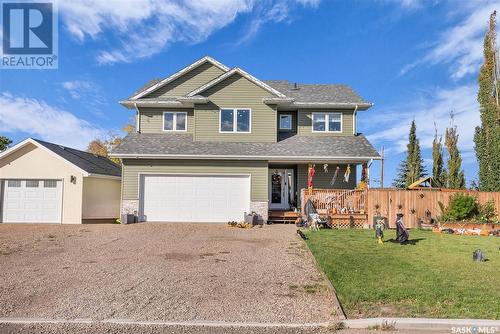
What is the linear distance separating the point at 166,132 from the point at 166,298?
45.5ft

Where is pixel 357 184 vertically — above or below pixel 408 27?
below

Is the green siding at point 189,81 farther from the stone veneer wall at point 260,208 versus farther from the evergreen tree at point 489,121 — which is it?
the evergreen tree at point 489,121

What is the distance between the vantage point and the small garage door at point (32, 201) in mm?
16500

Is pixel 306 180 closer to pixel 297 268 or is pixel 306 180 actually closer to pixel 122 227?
pixel 122 227

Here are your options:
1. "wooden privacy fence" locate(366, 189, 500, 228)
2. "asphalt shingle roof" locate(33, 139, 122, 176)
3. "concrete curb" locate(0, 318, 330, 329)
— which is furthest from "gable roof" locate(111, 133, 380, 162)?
"concrete curb" locate(0, 318, 330, 329)

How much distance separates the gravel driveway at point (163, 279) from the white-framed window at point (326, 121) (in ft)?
27.9

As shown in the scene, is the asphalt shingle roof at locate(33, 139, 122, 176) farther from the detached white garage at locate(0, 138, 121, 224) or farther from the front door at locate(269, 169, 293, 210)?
the front door at locate(269, 169, 293, 210)

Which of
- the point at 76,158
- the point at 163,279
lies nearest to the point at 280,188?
the point at 76,158

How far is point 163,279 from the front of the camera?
684 centimetres

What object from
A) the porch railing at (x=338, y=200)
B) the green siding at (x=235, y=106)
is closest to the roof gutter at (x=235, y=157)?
the green siding at (x=235, y=106)

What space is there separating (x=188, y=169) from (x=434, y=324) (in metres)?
13.5

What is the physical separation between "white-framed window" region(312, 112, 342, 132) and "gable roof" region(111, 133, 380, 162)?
0.67 m

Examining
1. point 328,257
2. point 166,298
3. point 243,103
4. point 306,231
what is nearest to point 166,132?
point 243,103

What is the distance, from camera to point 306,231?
533 inches
